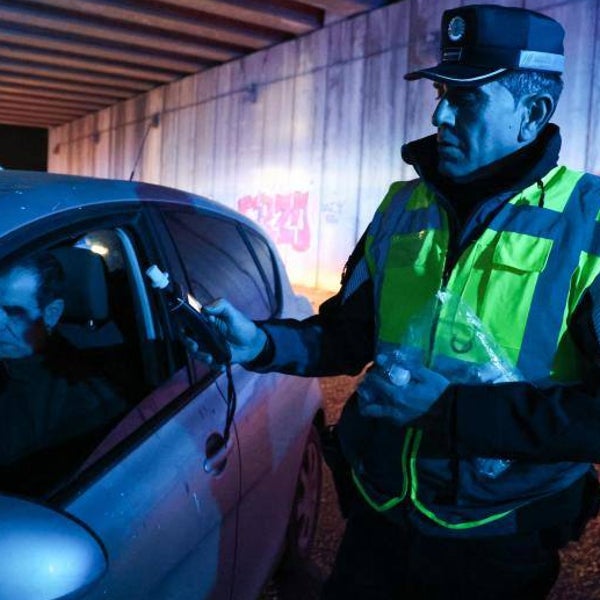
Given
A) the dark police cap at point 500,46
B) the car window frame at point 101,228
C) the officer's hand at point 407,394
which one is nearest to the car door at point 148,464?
the car window frame at point 101,228

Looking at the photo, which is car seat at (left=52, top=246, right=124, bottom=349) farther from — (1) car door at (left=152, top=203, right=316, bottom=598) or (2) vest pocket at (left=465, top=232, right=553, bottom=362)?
(2) vest pocket at (left=465, top=232, right=553, bottom=362)

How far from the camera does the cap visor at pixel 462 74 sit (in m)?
1.52

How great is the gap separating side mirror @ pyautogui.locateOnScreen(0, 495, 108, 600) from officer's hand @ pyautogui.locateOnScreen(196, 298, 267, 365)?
0.65 m

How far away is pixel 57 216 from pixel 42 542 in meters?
0.90

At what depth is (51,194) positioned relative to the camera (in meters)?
1.77

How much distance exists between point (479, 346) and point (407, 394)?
20 cm

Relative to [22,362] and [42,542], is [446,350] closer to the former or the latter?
[42,542]

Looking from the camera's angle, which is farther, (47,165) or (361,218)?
(47,165)

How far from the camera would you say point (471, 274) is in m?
1.49

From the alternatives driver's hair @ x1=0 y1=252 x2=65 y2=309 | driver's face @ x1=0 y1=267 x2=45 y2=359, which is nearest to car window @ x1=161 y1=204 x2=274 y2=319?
driver's hair @ x1=0 y1=252 x2=65 y2=309

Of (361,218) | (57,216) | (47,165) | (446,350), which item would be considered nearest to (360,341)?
(446,350)

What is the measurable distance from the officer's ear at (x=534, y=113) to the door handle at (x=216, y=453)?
1.14 metres

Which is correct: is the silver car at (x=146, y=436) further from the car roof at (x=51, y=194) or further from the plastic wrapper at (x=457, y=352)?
the plastic wrapper at (x=457, y=352)

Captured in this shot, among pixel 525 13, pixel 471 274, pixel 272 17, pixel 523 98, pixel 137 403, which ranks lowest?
pixel 137 403
